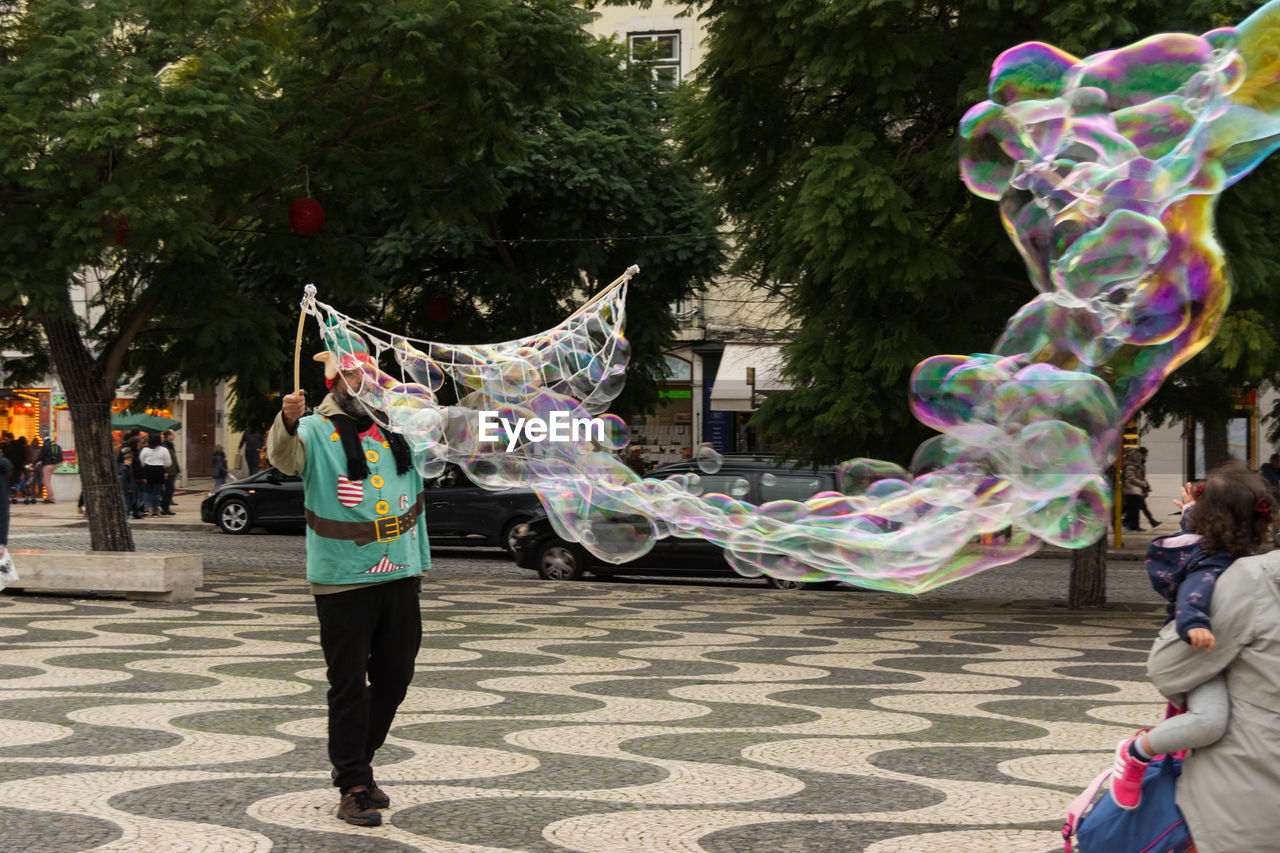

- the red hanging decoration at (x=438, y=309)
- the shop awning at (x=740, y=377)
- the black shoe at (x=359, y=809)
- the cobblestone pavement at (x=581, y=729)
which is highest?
the red hanging decoration at (x=438, y=309)

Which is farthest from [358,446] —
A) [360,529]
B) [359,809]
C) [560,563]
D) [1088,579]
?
[560,563]

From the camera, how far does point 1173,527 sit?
99.5ft

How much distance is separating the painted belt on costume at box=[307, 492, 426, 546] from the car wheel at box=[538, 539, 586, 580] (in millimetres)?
13279

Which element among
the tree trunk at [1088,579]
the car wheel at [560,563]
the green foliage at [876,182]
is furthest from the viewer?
the car wheel at [560,563]

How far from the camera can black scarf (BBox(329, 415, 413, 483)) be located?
6.04 meters

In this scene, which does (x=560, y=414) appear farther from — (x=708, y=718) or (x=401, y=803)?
(x=401, y=803)

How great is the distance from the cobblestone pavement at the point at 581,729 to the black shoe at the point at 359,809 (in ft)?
0.17

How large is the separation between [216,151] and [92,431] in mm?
4707

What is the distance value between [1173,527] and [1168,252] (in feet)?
83.1

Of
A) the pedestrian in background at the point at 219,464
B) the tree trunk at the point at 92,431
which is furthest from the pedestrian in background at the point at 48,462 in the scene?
the tree trunk at the point at 92,431

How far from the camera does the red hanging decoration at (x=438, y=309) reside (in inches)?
1072

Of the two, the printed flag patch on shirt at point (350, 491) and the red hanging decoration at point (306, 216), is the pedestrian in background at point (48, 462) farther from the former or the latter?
the printed flag patch on shirt at point (350, 491)

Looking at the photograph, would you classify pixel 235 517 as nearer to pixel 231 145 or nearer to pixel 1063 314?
pixel 231 145

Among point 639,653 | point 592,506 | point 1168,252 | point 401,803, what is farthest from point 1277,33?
point 639,653
